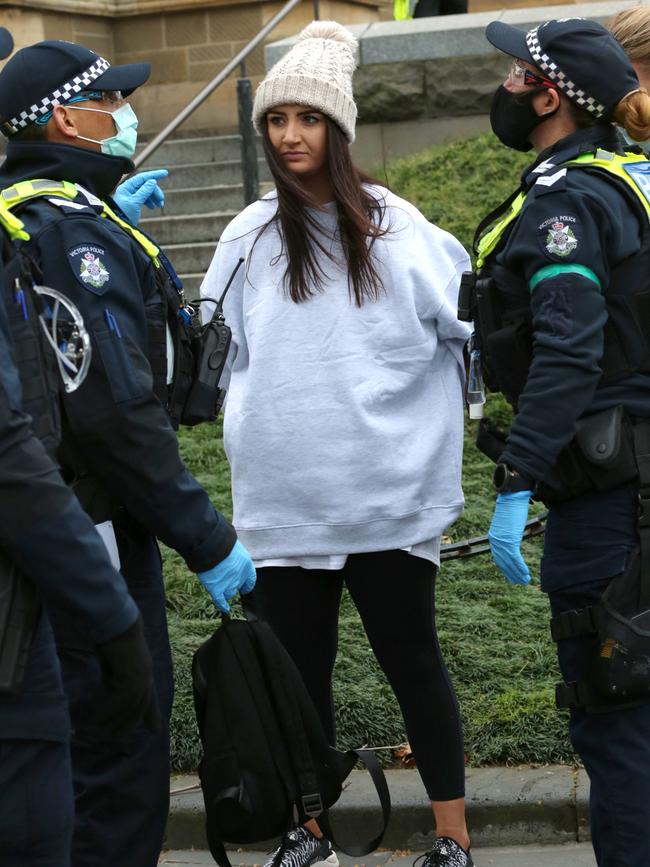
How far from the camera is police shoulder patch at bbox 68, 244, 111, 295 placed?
3.07 meters

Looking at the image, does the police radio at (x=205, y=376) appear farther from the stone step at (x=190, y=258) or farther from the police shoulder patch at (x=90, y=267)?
the stone step at (x=190, y=258)

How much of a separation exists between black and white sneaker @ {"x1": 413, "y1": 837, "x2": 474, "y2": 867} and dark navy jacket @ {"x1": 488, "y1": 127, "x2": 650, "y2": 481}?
48.3 inches

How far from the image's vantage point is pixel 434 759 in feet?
13.0

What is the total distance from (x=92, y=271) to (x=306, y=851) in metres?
1.89

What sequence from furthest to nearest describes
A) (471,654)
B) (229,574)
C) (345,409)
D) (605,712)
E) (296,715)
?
(471,654)
(345,409)
(296,715)
(605,712)
(229,574)

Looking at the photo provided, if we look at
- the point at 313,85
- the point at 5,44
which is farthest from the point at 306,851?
the point at 5,44

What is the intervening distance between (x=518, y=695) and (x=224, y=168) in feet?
24.0

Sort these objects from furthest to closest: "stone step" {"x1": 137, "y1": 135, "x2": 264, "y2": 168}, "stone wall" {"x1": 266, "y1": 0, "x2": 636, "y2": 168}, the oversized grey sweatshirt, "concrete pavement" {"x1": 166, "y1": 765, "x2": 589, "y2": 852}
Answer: "stone step" {"x1": 137, "y1": 135, "x2": 264, "y2": 168} → "stone wall" {"x1": 266, "y1": 0, "x2": 636, "y2": 168} → "concrete pavement" {"x1": 166, "y1": 765, "x2": 589, "y2": 852} → the oversized grey sweatshirt

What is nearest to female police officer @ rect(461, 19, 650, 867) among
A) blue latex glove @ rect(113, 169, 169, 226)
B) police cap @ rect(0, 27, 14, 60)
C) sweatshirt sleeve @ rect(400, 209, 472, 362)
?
sweatshirt sleeve @ rect(400, 209, 472, 362)

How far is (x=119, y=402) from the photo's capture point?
10.0 ft

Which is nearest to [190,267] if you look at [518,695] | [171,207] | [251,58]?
[171,207]

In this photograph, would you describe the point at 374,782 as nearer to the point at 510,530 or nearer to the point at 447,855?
the point at 447,855

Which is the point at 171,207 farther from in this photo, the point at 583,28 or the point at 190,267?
the point at 583,28

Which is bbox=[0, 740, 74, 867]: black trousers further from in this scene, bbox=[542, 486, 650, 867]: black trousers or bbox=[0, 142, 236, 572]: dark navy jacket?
bbox=[542, 486, 650, 867]: black trousers
